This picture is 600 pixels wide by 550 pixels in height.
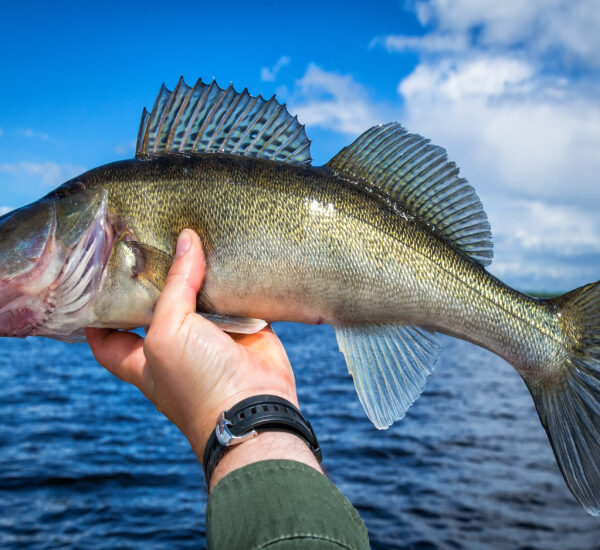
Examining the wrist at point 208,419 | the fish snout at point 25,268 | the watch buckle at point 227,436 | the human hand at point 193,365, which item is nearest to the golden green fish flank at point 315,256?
the human hand at point 193,365

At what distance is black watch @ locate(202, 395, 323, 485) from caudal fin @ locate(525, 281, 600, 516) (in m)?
1.53

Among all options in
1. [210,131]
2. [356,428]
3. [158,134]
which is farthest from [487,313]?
[356,428]

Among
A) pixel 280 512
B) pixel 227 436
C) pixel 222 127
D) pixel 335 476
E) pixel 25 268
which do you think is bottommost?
pixel 335 476

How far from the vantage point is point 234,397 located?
2682 millimetres

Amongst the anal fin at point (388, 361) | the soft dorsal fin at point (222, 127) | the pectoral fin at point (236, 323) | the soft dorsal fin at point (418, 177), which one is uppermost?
the soft dorsal fin at point (222, 127)

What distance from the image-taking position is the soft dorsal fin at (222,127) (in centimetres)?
352

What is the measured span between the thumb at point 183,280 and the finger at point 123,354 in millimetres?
411

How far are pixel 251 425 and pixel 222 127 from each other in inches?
77.6

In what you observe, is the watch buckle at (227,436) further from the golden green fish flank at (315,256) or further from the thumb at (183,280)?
the golden green fish flank at (315,256)

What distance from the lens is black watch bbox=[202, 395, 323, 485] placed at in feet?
7.68

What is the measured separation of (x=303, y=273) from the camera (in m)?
3.24

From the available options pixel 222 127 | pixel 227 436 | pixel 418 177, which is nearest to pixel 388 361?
pixel 418 177

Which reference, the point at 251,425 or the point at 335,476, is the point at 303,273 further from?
the point at 335,476

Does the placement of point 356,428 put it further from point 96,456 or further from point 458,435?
point 96,456
